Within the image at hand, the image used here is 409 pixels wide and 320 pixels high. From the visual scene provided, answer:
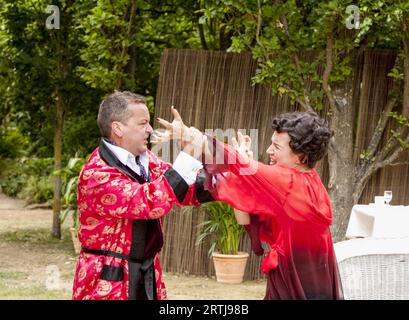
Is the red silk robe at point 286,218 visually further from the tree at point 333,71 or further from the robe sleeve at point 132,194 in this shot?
the tree at point 333,71

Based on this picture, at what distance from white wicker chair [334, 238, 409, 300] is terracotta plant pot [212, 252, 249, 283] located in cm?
349

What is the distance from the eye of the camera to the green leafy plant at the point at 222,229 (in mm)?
8188

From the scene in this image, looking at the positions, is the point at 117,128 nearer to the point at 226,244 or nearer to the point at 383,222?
the point at 383,222

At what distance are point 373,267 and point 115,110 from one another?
206 centimetres

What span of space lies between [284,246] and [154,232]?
1.77 feet

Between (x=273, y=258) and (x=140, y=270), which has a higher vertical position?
(x=273, y=258)

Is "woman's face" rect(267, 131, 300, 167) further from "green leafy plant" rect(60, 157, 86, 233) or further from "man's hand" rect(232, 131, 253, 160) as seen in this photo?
"green leafy plant" rect(60, 157, 86, 233)

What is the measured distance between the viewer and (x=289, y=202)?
10.0 ft

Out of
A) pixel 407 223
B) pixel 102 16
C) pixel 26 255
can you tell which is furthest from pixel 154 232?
pixel 26 255

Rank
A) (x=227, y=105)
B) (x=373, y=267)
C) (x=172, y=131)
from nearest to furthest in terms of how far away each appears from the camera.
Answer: (x=172, y=131)
(x=373, y=267)
(x=227, y=105)

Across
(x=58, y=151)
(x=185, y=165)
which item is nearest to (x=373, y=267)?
(x=185, y=165)

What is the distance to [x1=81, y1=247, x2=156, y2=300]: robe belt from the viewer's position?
3221mm
